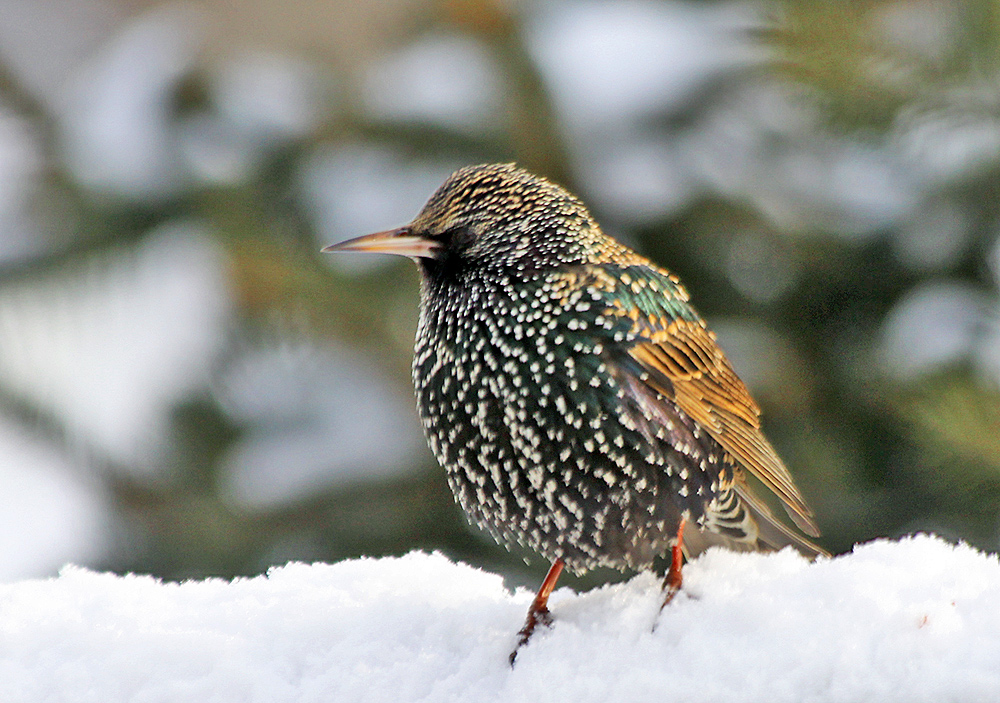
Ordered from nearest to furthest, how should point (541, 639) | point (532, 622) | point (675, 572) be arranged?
point (541, 639)
point (532, 622)
point (675, 572)

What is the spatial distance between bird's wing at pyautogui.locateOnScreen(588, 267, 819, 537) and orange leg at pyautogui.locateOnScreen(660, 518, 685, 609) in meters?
0.21

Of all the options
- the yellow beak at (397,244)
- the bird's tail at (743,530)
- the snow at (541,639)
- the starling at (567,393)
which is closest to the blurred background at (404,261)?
the bird's tail at (743,530)

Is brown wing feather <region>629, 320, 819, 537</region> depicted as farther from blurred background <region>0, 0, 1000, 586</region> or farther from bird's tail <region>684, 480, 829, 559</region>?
blurred background <region>0, 0, 1000, 586</region>

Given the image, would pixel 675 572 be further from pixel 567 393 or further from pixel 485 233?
pixel 485 233

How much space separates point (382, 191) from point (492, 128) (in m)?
0.60

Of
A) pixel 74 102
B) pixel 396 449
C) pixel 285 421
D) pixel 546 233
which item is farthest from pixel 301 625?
pixel 74 102

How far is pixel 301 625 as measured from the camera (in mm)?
1346

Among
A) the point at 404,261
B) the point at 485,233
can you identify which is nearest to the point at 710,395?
the point at 485,233

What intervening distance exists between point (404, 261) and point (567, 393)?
4.80 ft

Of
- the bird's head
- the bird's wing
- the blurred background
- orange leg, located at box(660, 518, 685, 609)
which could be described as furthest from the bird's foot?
the blurred background

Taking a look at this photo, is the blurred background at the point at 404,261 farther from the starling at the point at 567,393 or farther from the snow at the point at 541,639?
the snow at the point at 541,639

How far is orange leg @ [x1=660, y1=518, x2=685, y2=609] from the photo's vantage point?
A: 1496 mm

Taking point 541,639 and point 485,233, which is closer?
point 541,639

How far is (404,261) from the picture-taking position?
117 inches
